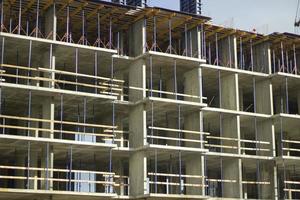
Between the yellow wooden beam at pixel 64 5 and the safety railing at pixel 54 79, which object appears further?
the yellow wooden beam at pixel 64 5

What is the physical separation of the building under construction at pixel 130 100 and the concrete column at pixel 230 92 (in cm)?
8

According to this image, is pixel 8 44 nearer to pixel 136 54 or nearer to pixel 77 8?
pixel 77 8

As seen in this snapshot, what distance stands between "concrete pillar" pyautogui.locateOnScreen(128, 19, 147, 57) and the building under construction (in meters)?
0.08

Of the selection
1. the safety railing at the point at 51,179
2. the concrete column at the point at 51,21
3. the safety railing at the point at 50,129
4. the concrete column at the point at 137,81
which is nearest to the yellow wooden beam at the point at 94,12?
the concrete column at the point at 51,21

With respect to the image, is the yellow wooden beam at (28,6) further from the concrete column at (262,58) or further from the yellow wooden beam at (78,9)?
the concrete column at (262,58)

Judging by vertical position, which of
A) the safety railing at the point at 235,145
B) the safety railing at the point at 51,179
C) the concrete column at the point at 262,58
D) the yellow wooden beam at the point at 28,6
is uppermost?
the yellow wooden beam at the point at 28,6

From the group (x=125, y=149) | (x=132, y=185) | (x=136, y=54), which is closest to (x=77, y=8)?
(x=136, y=54)

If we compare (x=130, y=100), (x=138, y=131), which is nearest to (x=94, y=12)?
(x=130, y=100)

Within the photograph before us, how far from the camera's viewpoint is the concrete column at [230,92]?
47.0 metres

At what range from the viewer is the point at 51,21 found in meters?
40.7

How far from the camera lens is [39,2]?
4031 centimetres

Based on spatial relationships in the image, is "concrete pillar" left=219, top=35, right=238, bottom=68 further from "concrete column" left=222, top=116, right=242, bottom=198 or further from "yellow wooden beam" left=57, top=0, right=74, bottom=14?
"yellow wooden beam" left=57, top=0, right=74, bottom=14

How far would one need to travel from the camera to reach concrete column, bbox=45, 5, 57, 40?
40438mm

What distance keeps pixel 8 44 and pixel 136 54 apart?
378 inches
